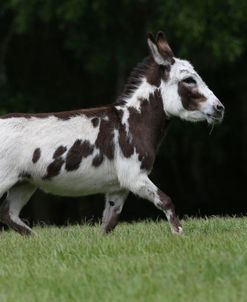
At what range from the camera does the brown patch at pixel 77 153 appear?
34.3ft

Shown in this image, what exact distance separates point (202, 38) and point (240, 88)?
113 inches

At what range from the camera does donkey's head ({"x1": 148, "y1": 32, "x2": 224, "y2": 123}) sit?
1072cm

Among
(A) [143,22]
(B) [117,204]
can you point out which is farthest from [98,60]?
(B) [117,204]

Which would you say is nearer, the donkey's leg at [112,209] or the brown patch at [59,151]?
the brown patch at [59,151]

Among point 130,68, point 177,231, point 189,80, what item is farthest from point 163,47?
point 130,68

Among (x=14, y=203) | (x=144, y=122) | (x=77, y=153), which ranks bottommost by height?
(x=14, y=203)

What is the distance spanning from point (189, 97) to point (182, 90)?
10cm

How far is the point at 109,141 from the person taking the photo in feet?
34.8

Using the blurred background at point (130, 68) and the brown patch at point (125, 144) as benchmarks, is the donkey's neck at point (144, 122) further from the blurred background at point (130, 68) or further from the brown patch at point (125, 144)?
the blurred background at point (130, 68)

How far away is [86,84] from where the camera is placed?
25.2 meters

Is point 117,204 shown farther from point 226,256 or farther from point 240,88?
point 240,88

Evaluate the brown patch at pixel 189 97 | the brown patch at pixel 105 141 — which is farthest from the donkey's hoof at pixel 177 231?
the brown patch at pixel 189 97

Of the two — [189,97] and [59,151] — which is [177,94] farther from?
[59,151]

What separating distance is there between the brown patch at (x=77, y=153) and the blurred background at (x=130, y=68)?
10028 mm
